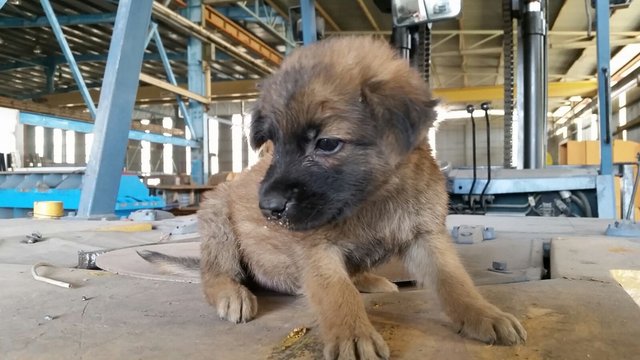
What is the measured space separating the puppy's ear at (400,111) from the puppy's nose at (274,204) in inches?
15.6

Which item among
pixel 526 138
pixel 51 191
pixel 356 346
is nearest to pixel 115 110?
pixel 51 191

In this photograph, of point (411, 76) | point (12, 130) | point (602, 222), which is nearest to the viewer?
point (411, 76)

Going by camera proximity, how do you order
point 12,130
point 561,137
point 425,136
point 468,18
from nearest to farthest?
point 425,136 < point 12,130 < point 468,18 < point 561,137

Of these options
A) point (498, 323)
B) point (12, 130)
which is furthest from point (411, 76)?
point (12, 130)

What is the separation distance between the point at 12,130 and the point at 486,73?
58.1ft

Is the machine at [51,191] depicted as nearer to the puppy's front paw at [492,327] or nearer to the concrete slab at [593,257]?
the concrete slab at [593,257]

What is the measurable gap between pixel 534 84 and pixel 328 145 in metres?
4.42

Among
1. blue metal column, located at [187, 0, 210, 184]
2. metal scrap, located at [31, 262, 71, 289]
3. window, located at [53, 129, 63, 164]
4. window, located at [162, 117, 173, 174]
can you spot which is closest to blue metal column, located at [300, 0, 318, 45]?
metal scrap, located at [31, 262, 71, 289]

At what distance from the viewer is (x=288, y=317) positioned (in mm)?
1611

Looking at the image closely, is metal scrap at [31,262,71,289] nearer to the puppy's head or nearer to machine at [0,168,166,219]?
the puppy's head

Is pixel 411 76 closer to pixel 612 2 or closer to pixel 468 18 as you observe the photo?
pixel 612 2

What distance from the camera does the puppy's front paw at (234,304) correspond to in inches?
61.7

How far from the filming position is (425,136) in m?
1.72

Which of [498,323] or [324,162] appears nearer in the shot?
[498,323]
